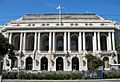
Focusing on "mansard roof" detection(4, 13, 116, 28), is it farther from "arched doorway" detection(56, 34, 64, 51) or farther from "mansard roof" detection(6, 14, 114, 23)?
"arched doorway" detection(56, 34, 64, 51)

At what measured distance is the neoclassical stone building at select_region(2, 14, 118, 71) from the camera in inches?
2940

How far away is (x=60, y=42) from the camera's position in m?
84.1

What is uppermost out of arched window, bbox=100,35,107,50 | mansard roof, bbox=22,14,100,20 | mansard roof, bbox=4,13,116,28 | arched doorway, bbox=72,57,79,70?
mansard roof, bbox=22,14,100,20

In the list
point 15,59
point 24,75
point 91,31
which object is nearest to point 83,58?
point 91,31

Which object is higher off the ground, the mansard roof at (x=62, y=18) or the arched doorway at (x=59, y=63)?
the mansard roof at (x=62, y=18)

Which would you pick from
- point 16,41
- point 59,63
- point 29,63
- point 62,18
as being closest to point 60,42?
point 62,18

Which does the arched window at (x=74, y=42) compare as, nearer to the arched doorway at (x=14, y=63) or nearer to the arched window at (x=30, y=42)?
the arched window at (x=30, y=42)

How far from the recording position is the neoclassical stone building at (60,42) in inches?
2940

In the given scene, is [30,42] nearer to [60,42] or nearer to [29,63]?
[29,63]

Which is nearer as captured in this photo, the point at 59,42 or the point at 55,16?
the point at 59,42

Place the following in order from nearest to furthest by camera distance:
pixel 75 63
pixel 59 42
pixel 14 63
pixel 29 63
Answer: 1. pixel 14 63
2. pixel 75 63
3. pixel 29 63
4. pixel 59 42

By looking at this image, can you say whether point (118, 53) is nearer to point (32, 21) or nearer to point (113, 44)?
point (113, 44)

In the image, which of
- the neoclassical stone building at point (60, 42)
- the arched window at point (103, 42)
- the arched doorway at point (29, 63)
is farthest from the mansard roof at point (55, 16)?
the arched doorway at point (29, 63)

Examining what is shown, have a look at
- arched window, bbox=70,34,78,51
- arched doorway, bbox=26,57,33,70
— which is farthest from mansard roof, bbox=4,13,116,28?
arched doorway, bbox=26,57,33,70
